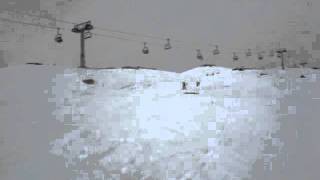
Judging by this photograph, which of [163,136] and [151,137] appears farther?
[163,136]

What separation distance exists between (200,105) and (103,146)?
22.1ft

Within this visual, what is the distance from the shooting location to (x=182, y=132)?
42.2ft

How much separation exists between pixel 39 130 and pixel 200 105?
643cm

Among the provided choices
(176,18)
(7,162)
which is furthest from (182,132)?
(176,18)

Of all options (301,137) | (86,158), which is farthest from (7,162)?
(301,137)

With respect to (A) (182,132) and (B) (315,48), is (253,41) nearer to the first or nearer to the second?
(B) (315,48)

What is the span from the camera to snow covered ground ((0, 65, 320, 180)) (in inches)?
391

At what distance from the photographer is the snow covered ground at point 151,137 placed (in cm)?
992

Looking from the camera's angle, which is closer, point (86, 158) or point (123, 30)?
point (86, 158)

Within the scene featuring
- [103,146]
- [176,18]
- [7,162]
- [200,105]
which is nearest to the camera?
[7,162]

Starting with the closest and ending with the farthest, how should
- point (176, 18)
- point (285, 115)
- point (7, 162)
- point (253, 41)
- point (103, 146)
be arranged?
point (7, 162), point (103, 146), point (285, 115), point (253, 41), point (176, 18)

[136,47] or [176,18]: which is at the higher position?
[176,18]

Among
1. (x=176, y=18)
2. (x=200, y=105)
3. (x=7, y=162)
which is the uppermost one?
(x=176, y=18)

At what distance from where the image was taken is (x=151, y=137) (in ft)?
39.9
